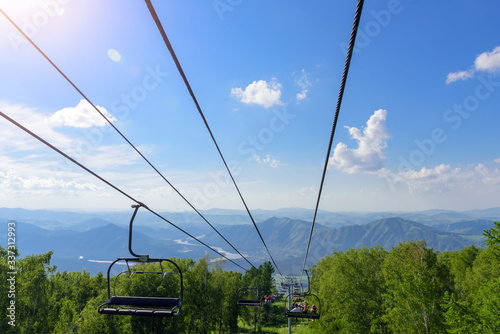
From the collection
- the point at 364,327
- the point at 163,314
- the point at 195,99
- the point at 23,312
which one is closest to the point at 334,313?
the point at 364,327

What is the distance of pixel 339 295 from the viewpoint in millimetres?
42125

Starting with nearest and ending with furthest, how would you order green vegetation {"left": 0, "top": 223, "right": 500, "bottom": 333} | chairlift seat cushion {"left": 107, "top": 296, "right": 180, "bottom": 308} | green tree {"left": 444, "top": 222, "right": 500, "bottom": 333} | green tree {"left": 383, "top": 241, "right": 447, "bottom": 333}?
chairlift seat cushion {"left": 107, "top": 296, "right": 180, "bottom": 308}, green tree {"left": 444, "top": 222, "right": 500, "bottom": 333}, green vegetation {"left": 0, "top": 223, "right": 500, "bottom": 333}, green tree {"left": 383, "top": 241, "right": 447, "bottom": 333}

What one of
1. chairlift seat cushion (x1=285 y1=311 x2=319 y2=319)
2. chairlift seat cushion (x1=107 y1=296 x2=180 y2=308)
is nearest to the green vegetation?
chairlift seat cushion (x1=285 y1=311 x2=319 y2=319)

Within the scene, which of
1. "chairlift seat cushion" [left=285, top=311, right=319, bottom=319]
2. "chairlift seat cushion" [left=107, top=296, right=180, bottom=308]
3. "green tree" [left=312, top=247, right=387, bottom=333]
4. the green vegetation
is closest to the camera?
"chairlift seat cushion" [left=107, top=296, right=180, bottom=308]

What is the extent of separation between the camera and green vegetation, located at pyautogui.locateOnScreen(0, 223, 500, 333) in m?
27.4

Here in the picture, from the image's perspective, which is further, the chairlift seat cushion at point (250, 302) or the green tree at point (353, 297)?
the green tree at point (353, 297)

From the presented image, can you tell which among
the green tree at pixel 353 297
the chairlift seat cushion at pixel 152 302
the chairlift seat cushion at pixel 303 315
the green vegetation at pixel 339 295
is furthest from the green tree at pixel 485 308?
the chairlift seat cushion at pixel 152 302

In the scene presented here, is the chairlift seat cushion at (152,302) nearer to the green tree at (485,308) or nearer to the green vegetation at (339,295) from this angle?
the green tree at (485,308)

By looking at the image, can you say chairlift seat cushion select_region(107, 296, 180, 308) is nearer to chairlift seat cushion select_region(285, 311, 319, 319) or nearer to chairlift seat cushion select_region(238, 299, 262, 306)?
chairlift seat cushion select_region(285, 311, 319, 319)

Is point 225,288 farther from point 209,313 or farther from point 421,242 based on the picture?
point 421,242

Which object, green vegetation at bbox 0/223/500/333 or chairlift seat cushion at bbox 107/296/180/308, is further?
green vegetation at bbox 0/223/500/333

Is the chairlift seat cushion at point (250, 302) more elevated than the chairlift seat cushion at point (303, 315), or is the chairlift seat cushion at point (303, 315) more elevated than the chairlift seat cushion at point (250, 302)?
the chairlift seat cushion at point (303, 315)

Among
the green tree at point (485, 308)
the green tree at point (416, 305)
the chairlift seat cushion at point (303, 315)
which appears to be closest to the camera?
the chairlift seat cushion at point (303, 315)

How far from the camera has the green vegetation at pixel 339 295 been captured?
90.0 feet
